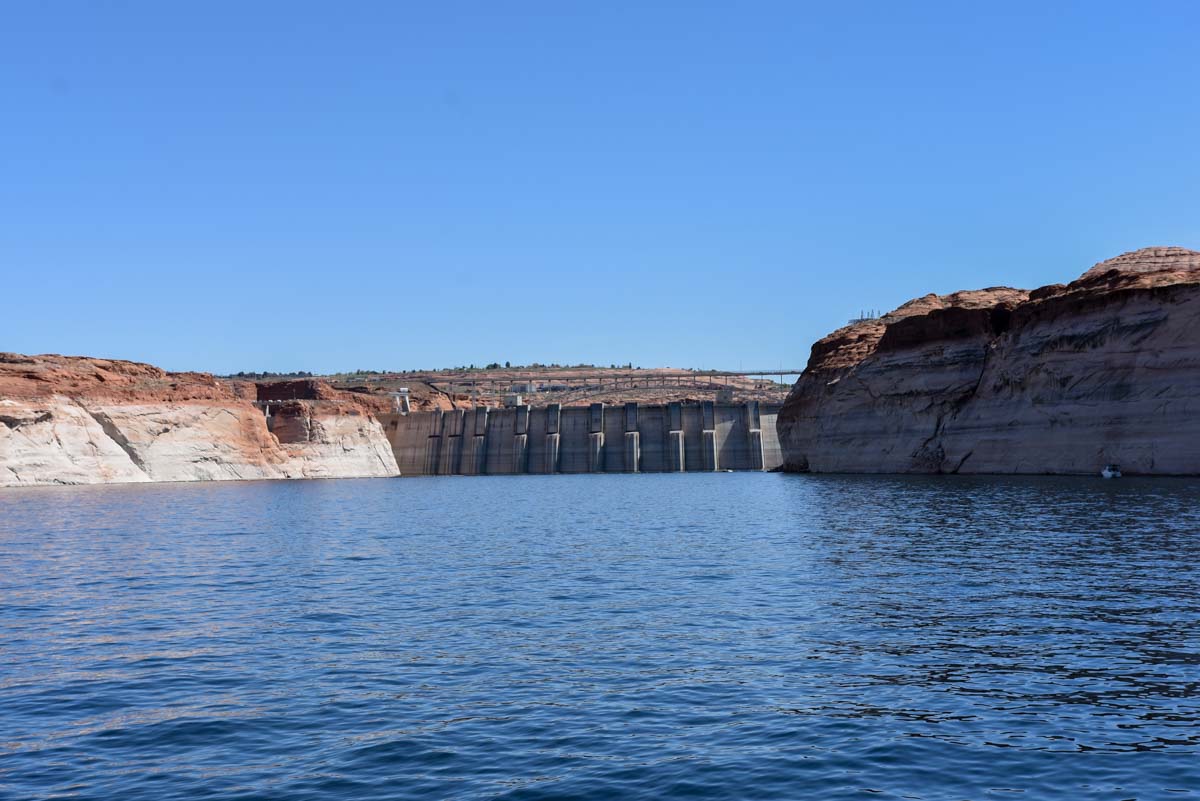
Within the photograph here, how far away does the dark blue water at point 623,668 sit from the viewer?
13.0 m

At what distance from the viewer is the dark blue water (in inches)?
→ 513

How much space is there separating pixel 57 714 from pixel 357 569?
672 inches

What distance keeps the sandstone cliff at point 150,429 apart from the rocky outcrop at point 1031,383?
5408 cm

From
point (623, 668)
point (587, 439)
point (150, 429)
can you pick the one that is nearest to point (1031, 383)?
point (623, 668)

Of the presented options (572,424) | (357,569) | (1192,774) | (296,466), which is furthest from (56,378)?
(1192,774)

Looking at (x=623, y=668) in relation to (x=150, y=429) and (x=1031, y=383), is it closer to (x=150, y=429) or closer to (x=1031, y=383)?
(x=1031, y=383)

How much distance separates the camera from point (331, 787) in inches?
499

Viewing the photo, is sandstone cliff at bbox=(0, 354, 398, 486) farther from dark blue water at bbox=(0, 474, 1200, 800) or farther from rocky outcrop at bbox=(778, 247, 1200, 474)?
dark blue water at bbox=(0, 474, 1200, 800)

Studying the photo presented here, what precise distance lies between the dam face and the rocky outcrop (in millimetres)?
34827

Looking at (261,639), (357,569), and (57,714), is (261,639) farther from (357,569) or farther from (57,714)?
(357,569)

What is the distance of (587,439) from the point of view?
133250 mm

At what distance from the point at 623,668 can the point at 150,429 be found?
9023 centimetres

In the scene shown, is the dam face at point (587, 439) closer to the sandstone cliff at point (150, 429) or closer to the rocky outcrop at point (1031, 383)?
the sandstone cliff at point (150, 429)

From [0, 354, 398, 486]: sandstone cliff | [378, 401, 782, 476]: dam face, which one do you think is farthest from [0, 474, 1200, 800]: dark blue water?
[378, 401, 782, 476]: dam face
